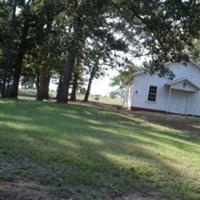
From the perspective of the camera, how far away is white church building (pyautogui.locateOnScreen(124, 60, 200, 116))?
39.1 m

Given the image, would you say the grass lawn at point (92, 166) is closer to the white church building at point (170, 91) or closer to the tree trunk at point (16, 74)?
the tree trunk at point (16, 74)

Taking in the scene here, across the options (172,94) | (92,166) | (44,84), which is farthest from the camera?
(172,94)

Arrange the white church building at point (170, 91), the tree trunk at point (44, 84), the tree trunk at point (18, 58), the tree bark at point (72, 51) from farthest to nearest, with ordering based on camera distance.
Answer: the white church building at point (170, 91) < the tree trunk at point (44, 84) < the tree trunk at point (18, 58) < the tree bark at point (72, 51)

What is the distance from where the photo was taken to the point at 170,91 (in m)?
39.8

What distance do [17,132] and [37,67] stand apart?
2826 cm

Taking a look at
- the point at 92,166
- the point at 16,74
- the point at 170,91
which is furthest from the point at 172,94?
the point at 92,166

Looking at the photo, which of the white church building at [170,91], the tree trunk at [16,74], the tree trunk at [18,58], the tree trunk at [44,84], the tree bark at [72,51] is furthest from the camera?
the white church building at [170,91]

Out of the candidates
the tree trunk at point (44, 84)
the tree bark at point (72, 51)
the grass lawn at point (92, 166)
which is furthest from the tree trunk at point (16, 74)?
the grass lawn at point (92, 166)

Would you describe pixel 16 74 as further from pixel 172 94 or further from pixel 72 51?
pixel 172 94

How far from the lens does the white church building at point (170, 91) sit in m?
39.1

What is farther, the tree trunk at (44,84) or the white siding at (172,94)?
the white siding at (172,94)

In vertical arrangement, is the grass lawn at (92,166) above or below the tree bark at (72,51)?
below

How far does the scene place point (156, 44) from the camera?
89.1 feet

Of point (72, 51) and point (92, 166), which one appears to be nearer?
point (92, 166)
